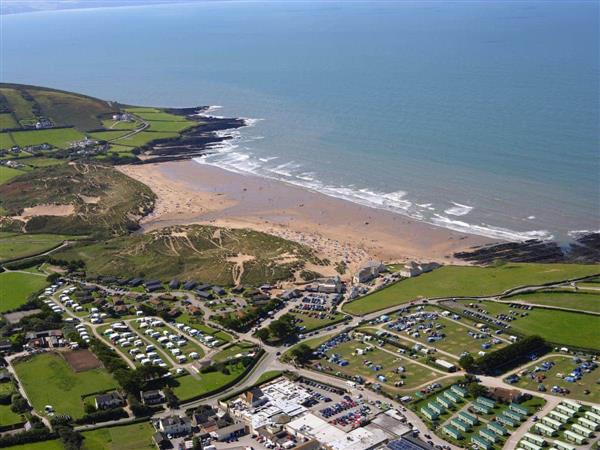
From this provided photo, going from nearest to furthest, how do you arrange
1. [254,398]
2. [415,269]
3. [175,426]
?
[175,426], [254,398], [415,269]

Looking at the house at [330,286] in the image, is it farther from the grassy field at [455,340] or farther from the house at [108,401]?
the house at [108,401]

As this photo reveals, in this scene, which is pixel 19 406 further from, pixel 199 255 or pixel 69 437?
pixel 199 255

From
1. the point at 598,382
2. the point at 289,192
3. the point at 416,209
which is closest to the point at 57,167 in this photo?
the point at 289,192

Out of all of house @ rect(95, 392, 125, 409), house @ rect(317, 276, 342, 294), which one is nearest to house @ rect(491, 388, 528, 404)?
house @ rect(317, 276, 342, 294)

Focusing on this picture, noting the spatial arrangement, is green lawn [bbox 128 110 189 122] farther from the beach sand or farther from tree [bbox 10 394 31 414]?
tree [bbox 10 394 31 414]

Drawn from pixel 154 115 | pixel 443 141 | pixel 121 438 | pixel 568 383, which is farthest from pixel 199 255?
pixel 154 115

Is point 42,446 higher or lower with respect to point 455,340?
lower

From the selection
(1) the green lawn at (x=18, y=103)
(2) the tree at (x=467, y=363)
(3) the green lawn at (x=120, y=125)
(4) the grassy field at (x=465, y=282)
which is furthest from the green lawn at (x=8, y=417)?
(1) the green lawn at (x=18, y=103)
